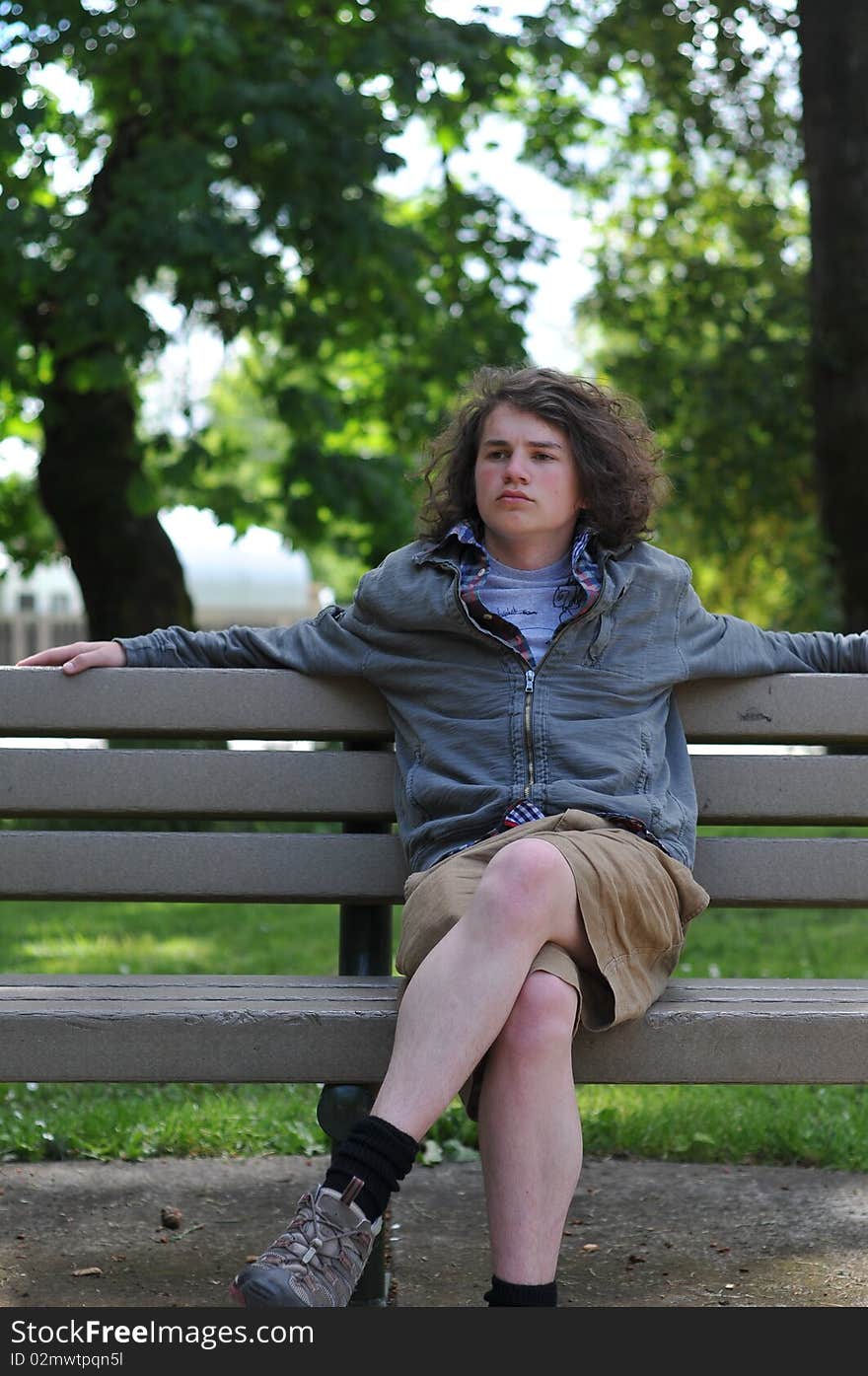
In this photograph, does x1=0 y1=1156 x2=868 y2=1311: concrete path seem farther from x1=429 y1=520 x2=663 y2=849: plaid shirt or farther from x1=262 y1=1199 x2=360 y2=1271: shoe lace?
x1=429 y1=520 x2=663 y2=849: plaid shirt

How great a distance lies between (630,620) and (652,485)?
392mm

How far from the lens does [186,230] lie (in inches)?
351

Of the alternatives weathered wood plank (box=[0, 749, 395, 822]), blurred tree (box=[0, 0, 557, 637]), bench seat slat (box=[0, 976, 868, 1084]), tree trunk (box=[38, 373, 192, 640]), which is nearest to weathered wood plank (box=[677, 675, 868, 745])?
weathered wood plank (box=[0, 749, 395, 822])

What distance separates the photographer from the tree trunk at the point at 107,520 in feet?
38.2

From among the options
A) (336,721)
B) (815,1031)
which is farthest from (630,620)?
(815,1031)

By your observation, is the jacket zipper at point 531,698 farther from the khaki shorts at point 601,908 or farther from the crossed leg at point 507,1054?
the crossed leg at point 507,1054

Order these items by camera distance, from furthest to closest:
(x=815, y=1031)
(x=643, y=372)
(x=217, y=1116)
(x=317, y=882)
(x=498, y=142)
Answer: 1. (x=643, y=372)
2. (x=498, y=142)
3. (x=217, y=1116)
4. (x=317, y=882)
5. (x=815, y=1031)

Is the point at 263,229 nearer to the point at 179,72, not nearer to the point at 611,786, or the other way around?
the point at 179,72

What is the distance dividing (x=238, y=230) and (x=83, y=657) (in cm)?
645

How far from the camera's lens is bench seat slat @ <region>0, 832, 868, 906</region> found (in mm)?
3154

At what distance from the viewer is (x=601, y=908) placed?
265 cm

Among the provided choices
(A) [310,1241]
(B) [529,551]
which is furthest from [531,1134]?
(B) [529,551]

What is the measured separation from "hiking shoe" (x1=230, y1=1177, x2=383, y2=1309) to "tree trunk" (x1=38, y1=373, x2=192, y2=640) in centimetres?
945

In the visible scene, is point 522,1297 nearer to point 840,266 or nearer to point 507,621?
point 507,621
